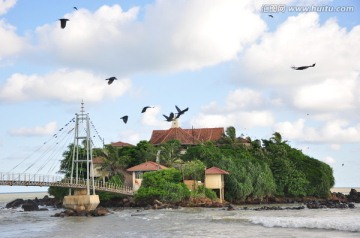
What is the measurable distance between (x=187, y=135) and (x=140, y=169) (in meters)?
17.0

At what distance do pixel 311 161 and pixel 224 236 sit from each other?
42043mm

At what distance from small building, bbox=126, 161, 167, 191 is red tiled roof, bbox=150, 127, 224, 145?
41.3 ft

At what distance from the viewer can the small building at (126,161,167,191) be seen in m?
53.9

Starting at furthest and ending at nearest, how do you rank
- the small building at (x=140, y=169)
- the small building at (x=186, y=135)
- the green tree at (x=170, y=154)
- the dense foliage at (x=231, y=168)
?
1. the small building at (x=186, y=135)
2. the green tree at (x=170, y=154)
3. the small building at (x=140, y=169)
4. the dense foliage at (x=231, y=168)

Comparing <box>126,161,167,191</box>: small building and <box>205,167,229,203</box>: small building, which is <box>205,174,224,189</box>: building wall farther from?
<box>126,161,167,191</box>: small building

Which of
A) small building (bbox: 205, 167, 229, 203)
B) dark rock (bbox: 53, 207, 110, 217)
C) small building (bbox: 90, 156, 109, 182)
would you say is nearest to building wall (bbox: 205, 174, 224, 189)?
small building (bbox: 205, 167, 229, 203)

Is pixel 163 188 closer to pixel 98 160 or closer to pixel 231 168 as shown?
pixel 231 168

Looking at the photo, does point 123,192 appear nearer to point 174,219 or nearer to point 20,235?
point 174,219

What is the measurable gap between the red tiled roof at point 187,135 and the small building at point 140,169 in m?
12.6

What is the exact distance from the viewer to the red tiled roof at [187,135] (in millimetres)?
68562

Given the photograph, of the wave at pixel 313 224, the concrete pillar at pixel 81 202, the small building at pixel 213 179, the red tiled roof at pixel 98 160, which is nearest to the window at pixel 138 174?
the red tiled roof at pixel 98 160

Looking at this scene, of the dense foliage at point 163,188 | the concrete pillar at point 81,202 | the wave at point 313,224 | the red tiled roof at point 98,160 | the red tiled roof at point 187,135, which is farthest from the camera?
the red tiled roof at point 187,135

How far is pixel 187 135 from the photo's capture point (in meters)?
70.0

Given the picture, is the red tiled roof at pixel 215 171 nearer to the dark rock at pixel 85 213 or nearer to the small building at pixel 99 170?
the small building at pixel 99 170
